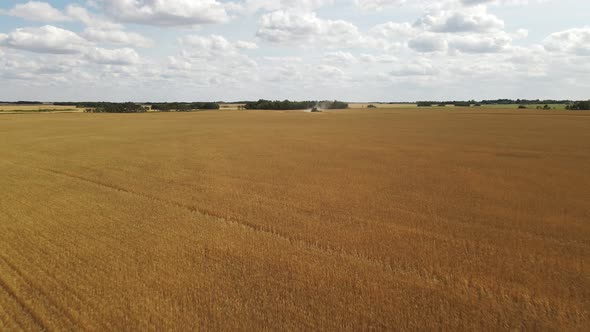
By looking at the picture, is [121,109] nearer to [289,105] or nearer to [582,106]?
[289,105]

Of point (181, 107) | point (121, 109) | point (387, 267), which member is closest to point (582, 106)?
point (181, 107)

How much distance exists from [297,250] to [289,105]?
150 metres

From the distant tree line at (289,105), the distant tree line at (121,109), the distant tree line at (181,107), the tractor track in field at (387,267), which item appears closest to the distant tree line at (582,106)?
the distant tree line at (289,105)

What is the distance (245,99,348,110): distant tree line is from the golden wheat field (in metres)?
139

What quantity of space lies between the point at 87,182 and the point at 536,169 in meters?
22.3

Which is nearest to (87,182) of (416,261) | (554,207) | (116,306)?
(116,306)

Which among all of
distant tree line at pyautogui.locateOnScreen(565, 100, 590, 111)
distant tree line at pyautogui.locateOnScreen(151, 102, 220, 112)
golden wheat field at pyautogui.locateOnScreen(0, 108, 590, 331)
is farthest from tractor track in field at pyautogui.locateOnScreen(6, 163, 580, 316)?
distant tree line at pyautogui.locateOnScreen(151, 102, 220, 112)

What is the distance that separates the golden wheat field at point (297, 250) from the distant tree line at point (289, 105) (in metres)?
139

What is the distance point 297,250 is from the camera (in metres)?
9.77

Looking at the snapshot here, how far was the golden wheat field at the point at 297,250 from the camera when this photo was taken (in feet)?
23.1

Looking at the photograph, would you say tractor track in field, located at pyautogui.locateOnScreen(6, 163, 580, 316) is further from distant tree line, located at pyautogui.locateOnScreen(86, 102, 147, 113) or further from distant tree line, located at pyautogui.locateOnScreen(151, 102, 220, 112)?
distant tree line, located at pyautogui.locateOnScreen(151, 102, 220, 112)

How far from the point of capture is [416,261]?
9039mm

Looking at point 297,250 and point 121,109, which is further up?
point 121,109

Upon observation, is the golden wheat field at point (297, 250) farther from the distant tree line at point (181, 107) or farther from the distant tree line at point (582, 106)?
the distant tree line at point (181, 107)
